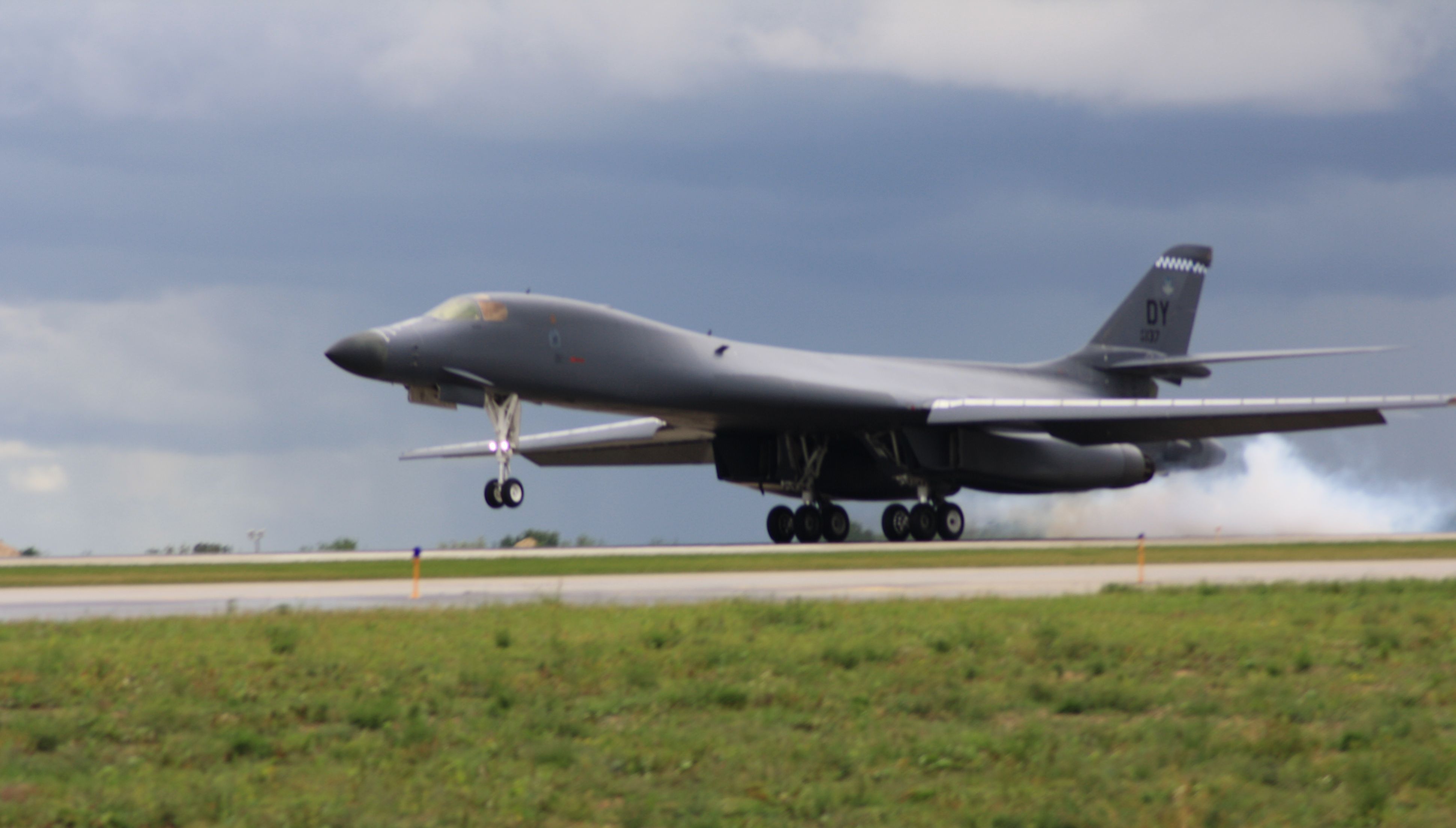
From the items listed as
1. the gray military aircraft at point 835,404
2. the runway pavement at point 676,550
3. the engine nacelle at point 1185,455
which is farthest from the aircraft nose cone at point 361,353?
the engine nacelle at point 1185,455

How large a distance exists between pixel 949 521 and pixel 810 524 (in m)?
3.58

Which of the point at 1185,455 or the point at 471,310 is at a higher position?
the point at 471,310

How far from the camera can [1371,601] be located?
1438cm

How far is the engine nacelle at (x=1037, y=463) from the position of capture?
36.8 meters

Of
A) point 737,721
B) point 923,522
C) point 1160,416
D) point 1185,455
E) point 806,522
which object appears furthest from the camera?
point 1185,455

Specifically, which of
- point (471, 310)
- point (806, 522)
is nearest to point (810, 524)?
point (806, 522)

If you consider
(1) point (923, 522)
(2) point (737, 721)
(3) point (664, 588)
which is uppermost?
(1) point (923, 522)

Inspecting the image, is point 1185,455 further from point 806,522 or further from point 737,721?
point 737,721

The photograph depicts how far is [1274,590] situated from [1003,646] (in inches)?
244

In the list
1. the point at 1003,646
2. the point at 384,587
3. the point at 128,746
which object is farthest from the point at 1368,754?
the point at 384,587

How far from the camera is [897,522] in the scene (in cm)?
3734

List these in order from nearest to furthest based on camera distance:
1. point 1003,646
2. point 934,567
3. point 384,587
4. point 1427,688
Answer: point 1427,688, point 1003,646, point 384,587, point 934,567

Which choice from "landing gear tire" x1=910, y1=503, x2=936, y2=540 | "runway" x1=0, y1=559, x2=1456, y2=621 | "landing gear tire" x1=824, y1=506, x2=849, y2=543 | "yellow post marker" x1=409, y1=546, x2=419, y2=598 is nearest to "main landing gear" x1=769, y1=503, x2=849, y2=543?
"landing gear tire" x1=824, y1=506, x2=849, y2=543

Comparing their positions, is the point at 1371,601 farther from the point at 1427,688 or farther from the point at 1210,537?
the point at 1210,537
